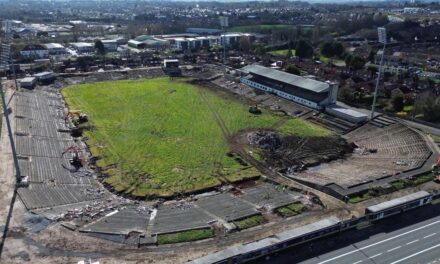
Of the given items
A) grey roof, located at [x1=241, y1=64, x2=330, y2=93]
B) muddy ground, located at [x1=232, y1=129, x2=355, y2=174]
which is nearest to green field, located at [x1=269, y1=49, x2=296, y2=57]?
grey roof, located at [x1=241, y1=64, x2=330, y2=93]

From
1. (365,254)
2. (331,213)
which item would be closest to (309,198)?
(331,213)

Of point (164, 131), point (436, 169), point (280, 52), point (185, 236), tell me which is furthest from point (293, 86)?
point (280, 52)

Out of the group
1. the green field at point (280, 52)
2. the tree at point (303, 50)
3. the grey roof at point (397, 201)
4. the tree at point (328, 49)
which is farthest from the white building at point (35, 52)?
the grey roof at point (397, 201)

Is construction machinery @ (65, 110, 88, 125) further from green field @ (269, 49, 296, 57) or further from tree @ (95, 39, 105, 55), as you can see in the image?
green field @ (269, 49, 296, 57)

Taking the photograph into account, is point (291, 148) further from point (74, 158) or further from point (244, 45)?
point (244, 45)

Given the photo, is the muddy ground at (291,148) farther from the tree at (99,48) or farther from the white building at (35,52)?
the white building at (35,52)

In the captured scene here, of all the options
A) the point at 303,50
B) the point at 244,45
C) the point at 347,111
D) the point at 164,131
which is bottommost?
the point at 164,131
